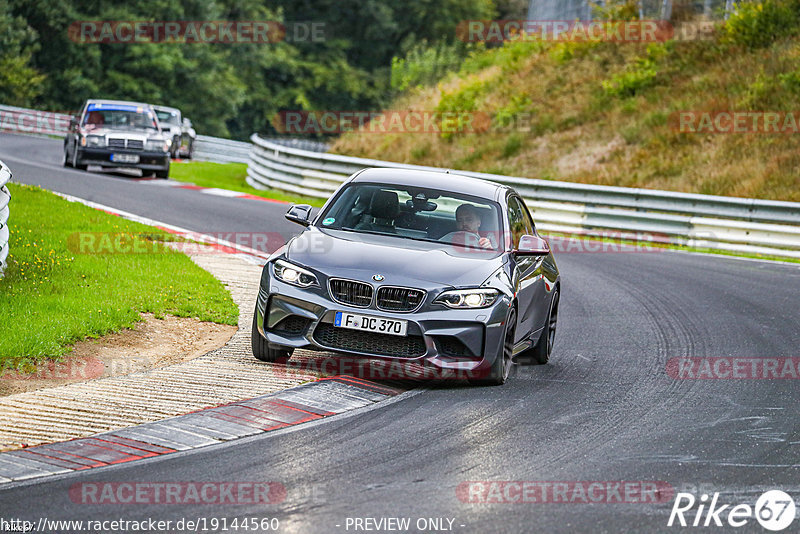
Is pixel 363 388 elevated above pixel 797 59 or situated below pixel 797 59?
below

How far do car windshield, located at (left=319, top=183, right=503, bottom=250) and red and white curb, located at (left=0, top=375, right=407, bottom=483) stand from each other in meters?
1.56

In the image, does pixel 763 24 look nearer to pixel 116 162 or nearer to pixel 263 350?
pixel 116 162

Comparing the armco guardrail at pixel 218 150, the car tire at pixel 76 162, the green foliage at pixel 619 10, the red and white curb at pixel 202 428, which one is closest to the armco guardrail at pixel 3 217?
the red and white curb at pixel 202 428

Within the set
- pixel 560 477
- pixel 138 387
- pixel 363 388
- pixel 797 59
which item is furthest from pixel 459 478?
pixel 797 59

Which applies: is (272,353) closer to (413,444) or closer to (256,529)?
(413,444)

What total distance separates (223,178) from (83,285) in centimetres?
2174

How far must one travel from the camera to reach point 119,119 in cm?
2830

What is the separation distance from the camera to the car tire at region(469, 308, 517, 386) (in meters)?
8.76

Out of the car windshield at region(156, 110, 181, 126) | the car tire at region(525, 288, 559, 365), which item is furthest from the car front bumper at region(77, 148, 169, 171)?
the car tire at region(525, 288, 559, 365)

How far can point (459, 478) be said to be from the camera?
20.7 ft

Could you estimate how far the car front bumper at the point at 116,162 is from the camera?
89.7ft

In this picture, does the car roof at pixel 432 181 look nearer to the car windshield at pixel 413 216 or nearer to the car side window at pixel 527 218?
the car windshield at pixel 413 216

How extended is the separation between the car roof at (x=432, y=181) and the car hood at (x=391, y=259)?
767 millimetres

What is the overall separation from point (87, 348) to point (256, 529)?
4424 millimetres
